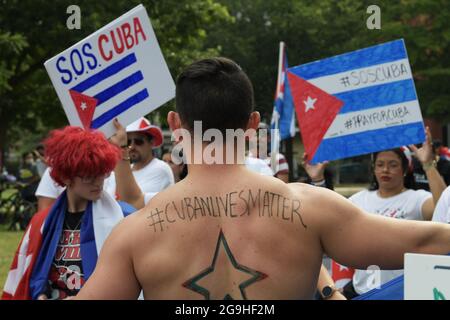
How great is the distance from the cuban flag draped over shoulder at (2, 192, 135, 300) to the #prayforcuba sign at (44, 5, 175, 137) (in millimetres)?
1176

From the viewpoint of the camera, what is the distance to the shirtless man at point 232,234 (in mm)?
2340

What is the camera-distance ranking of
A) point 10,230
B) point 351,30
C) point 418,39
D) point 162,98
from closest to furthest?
1. point 162,98
2. point 10,230
3. point 418,39
4. point 351,30

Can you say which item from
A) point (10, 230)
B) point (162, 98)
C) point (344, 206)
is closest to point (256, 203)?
point (344, 206)

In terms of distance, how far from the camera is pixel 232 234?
2354 mm

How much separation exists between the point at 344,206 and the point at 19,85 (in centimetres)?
1972

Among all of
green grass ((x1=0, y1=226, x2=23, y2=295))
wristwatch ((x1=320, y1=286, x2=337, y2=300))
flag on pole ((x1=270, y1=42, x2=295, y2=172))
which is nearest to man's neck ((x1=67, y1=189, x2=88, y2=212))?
wristwatch ((x1=320, y1=286, x2=337, y2=300))

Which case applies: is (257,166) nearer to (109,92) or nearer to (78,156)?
(109,92)

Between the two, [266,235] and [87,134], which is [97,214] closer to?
[87,134]

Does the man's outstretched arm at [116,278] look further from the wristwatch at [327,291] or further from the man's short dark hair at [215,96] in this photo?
the wristwatch at [327,291]

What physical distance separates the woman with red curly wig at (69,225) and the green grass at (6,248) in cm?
520

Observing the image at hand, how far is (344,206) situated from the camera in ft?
7.87

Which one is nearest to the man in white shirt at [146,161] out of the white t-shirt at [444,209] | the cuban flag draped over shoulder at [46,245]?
the cuban flag draped over shoulder at [46,245]

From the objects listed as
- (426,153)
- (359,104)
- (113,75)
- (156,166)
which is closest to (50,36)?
(156,166)

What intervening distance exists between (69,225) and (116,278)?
193 cm
